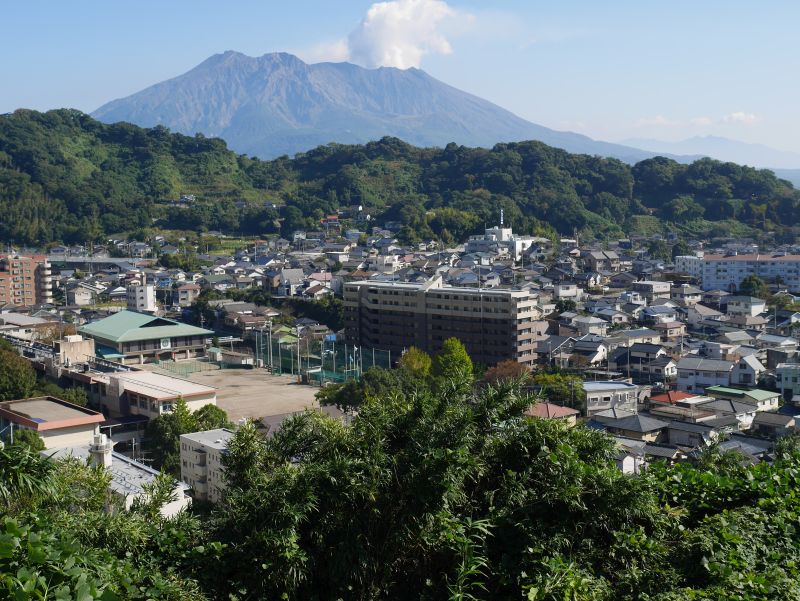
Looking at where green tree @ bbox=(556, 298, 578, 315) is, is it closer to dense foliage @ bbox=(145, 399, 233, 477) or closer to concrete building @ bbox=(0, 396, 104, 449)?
dense foliage @ bbox=(145, 399, 233, 477)

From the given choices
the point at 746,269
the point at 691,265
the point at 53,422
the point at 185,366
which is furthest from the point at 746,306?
the point at 53,422

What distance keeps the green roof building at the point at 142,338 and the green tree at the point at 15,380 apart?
449 centimetres

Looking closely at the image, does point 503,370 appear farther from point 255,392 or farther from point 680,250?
point 680,250

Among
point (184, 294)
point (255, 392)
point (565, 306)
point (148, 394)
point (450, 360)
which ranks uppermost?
point (565, 306)

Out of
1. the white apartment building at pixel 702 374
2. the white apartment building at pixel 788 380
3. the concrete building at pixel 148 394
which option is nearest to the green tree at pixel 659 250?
the white apartment building at pixel 702 374

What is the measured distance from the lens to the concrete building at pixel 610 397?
39.7 ft

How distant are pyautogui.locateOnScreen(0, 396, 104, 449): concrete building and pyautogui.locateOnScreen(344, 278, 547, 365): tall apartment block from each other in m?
7.70

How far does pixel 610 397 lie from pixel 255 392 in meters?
6.16

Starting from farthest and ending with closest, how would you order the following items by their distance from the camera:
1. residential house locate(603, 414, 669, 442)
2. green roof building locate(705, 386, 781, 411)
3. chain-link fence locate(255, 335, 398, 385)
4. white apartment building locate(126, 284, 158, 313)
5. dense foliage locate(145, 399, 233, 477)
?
white apartment building locate(126, 284, 158, 313) < chain-link fence locate(255, 335, 398, 385) < green roof building locate(705, 386, 781, 411) < residential house locate(603, 414, 669, 442) < dense foliage locate(145, 399, 233, 477)

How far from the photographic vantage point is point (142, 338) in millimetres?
18375

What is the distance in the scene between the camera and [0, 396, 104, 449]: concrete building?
10344 millimetres

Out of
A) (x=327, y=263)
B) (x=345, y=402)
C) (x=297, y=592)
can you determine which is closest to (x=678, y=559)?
(x=297, y=592)

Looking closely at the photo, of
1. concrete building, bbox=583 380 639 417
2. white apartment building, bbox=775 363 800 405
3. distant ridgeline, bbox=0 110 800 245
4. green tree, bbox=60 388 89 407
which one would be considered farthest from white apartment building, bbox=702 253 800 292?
green tree, bbox=60 388 89 407

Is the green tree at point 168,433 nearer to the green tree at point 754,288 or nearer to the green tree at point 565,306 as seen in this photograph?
the green tree at point 565,306
